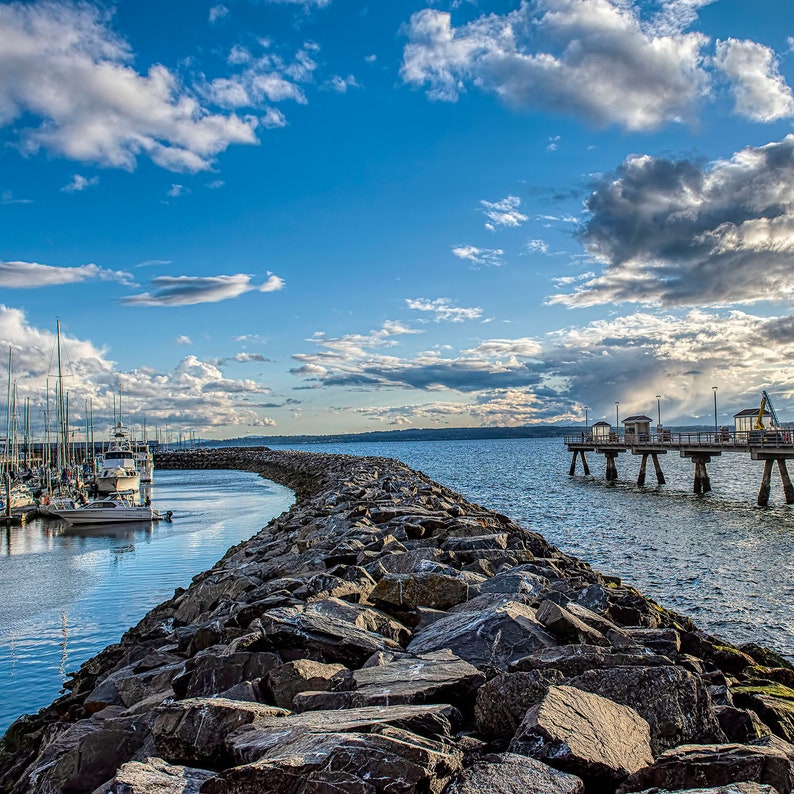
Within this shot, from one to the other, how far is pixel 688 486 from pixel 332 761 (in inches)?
1841

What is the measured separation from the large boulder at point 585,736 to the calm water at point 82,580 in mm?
7069

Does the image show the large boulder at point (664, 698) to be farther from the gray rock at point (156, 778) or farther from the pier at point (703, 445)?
the pier at point (703, 445)

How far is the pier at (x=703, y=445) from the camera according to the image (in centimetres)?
3325

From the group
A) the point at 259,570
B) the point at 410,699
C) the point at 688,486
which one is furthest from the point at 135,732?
the point at 688,486

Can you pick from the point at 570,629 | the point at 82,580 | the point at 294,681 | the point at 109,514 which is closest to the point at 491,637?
the point at 570,629

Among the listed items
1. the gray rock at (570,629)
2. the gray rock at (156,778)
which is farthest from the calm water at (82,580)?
the gray rock at (570,629)

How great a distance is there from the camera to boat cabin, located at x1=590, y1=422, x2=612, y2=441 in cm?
5372

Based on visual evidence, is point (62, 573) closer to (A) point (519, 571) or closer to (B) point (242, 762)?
(A) point (519, 571)

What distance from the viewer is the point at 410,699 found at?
4234mm

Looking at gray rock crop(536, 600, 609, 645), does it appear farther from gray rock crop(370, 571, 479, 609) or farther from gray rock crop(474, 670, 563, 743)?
gray rock crop(370, 571, 479, 609)

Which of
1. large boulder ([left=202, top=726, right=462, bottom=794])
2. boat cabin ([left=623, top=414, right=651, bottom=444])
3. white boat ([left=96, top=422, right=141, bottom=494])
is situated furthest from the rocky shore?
boat cabin ([left=623, top=414, right=651, bottom=444])

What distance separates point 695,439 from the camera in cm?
4131

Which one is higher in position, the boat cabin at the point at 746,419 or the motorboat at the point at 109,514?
the boat cabin at the point at 746,419

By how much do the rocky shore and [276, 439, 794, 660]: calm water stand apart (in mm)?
5072
